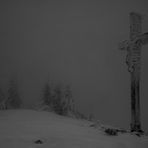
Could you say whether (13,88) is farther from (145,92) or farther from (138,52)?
(145,92)

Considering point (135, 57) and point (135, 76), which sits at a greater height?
point (135, 57)

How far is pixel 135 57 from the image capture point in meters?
9.20

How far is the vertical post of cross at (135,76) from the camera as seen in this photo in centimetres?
880

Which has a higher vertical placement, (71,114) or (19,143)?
(19,143)

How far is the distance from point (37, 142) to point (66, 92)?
17.9 m

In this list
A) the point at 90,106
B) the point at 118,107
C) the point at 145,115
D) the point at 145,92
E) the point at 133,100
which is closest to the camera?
the point at 133,100

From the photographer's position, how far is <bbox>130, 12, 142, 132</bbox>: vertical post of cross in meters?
8.80

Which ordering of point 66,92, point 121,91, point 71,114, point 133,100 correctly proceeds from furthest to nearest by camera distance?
point 121,91, point 66,92, point 71,114, point 133,100

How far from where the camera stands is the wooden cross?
8.91 meters

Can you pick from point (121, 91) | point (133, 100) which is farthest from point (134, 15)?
point (121, 91)

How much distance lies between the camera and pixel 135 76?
30.5ft

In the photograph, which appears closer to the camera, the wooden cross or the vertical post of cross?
the vertical post of cross

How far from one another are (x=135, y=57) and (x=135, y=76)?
A: 961mm

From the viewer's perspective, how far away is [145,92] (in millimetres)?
89625
